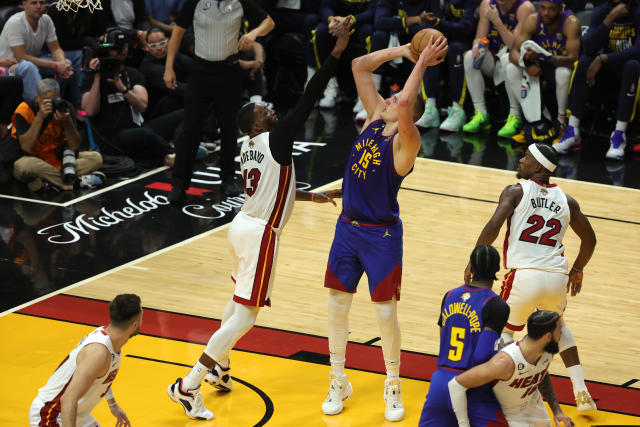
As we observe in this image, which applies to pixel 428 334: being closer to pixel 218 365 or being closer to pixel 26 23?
pixel 218 365

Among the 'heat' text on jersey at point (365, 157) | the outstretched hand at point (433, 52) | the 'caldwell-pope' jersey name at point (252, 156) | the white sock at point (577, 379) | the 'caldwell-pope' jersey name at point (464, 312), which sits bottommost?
the white sock at point (577, 379)

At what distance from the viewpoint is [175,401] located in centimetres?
559

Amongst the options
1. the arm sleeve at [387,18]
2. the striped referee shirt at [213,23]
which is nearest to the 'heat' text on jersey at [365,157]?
the striped referee shirt at [213,23]

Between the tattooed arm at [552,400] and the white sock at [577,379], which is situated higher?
the tattooed arm at [552,400]

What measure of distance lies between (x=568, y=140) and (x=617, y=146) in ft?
1.82

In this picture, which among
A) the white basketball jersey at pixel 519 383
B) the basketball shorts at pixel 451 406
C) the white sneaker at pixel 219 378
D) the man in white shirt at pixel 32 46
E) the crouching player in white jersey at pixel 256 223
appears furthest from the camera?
the man in white shirt at pixel 32 46

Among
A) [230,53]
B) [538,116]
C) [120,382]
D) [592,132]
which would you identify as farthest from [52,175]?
[592,132]

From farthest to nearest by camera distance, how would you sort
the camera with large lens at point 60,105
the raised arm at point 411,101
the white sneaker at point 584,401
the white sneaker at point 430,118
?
the white sneaker at point 430,118
the camera with large lens at point 60,105
the white sneaker at point 584,401
the raised arm at point 411,101

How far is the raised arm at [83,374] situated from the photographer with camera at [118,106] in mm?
6240

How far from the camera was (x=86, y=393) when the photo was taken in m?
4.56

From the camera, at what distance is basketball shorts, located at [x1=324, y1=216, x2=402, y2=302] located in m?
5.58

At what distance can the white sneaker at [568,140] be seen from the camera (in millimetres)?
11562

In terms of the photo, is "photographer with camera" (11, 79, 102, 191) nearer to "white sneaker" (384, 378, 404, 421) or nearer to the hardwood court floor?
the hardwood court floor

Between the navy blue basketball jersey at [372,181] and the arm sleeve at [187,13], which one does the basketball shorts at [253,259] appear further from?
the arm sleeve at [187,13]
